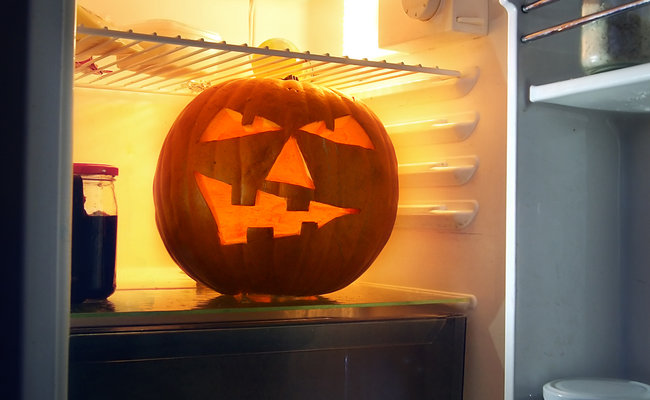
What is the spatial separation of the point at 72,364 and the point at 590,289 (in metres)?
0.65

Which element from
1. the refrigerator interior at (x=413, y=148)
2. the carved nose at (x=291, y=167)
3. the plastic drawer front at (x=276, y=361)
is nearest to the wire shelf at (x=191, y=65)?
the refrigerator interior at (x=413, y=148)

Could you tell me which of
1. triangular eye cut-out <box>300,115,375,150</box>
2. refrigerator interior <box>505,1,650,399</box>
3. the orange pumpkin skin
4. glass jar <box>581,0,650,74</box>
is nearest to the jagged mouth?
A: the orange pumpkin skin

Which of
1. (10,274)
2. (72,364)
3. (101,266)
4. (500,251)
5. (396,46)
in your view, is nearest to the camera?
(10,274)

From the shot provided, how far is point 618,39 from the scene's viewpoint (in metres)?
0.81

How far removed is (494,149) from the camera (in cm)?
108

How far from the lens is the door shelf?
29.0 inches

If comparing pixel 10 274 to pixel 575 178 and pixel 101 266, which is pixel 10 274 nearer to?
pixel 101 266

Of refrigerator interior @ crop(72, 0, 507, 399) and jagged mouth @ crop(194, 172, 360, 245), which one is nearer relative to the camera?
jagged mouth @ crop(194, 172, 360, 245)

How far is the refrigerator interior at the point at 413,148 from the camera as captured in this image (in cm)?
109

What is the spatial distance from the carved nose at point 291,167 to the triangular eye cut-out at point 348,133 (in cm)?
6

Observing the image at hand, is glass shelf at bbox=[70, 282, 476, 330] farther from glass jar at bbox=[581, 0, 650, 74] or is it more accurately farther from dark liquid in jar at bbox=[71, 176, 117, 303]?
glass jar at bbox=[581, 0, 650, 74]

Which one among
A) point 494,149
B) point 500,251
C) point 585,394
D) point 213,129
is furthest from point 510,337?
point 213,129

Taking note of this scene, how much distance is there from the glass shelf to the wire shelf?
1.11 ft

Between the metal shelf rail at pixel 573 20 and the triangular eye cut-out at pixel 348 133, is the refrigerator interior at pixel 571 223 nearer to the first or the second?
the metal shelf rail at pixel 573 20
